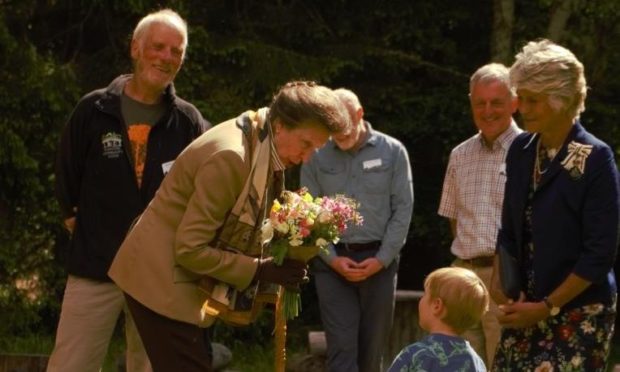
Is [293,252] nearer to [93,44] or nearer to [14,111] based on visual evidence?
[14,111]

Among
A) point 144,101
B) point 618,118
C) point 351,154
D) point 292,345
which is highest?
point 144,101

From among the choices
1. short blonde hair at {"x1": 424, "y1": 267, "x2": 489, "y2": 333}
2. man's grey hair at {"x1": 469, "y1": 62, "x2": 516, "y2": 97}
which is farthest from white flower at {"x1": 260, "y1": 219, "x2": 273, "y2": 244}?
man's grey hair at {"x1": 469, "y1": 62, "x2": 516, "y2": 97}

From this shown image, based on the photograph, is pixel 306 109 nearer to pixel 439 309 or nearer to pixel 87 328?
pixel 439 309

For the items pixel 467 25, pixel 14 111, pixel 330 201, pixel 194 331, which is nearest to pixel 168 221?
pixel 194 331

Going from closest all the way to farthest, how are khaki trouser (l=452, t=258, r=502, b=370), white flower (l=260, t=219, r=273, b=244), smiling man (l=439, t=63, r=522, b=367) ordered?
1. white flower (l=260, t=219, r=273, b=244)
2. khaki trouser (l=452, t=258, r=502, b=370)
3. smiling man (l=439, t=63, r=522, b=367)

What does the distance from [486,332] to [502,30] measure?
20.3 ft

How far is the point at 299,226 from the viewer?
5449 millimetres

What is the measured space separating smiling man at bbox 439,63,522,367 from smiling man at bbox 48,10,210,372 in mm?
1576

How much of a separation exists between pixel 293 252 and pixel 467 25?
8418mm

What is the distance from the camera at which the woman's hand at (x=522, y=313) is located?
203 inches

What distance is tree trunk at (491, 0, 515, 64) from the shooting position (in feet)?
41.2

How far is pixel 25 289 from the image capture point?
38.3 ft

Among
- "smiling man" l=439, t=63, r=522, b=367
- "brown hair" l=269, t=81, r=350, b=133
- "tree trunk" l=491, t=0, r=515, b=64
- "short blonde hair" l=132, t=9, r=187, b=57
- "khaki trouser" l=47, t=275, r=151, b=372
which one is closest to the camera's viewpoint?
"brown hair" l=269, t=81, r=350, b=133

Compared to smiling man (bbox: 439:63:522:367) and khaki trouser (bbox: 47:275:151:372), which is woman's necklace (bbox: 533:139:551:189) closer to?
smiling man (bbox: 439:63:522:367)
